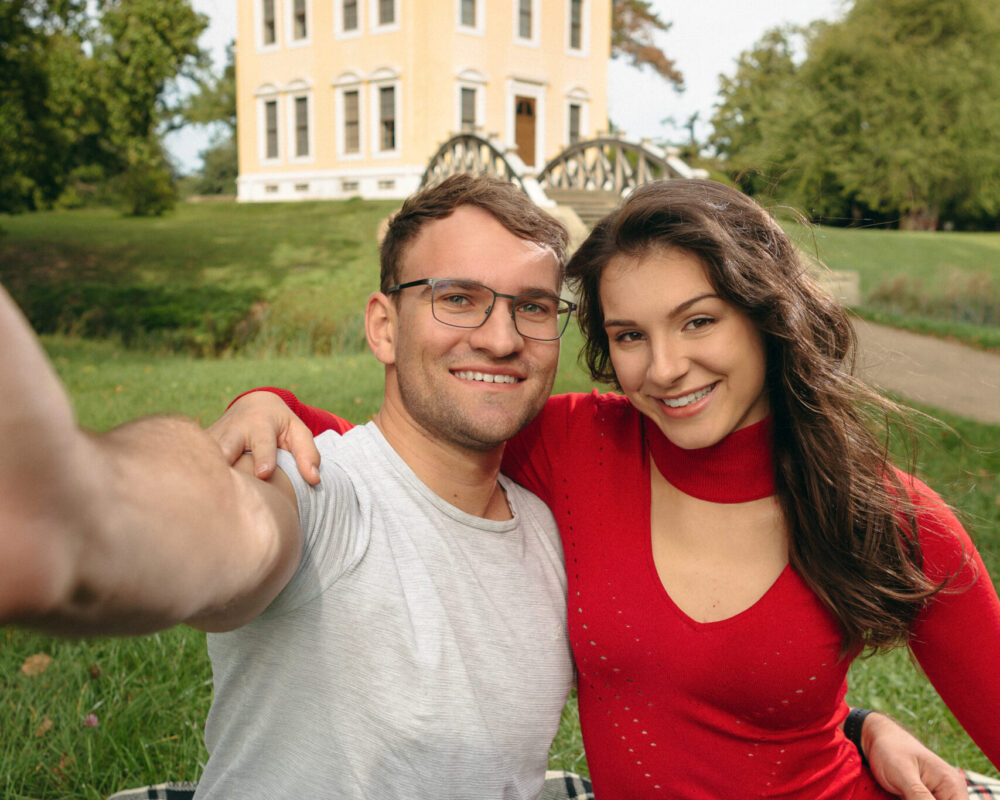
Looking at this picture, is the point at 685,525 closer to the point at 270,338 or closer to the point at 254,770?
the point at 254,770

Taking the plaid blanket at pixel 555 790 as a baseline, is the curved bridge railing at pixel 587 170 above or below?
above

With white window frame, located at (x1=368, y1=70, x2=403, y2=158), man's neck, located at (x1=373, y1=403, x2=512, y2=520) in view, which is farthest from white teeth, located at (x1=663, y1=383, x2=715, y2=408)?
white window frame, located at (x1=368, y1=70, x2=403, y2=158)

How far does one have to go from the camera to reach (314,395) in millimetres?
7750

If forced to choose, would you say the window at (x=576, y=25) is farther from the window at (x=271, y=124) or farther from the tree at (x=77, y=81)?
the tree at (x=77, y=81)

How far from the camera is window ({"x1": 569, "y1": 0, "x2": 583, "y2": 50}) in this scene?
31.5 metres

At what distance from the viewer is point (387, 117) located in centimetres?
3044

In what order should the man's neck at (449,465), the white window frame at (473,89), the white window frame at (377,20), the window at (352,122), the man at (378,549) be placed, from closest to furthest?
the man at (378,549) → the man's neck at (449,465) → the white window frame at (377,20) → the white window frame at (473,89) → the window at (352,122)

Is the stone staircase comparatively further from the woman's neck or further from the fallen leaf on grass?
the woman's neck

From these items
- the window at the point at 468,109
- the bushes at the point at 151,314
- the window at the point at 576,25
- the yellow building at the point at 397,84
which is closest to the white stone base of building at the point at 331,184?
the yellow building at the point at 397,84

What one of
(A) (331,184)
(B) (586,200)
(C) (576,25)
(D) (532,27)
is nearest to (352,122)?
(A) (331,184)

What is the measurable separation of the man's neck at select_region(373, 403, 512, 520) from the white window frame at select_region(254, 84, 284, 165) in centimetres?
3289

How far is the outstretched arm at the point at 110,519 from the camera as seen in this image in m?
0.72

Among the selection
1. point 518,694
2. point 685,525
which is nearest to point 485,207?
point 685,525

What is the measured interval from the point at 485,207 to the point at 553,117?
31.7 metres
